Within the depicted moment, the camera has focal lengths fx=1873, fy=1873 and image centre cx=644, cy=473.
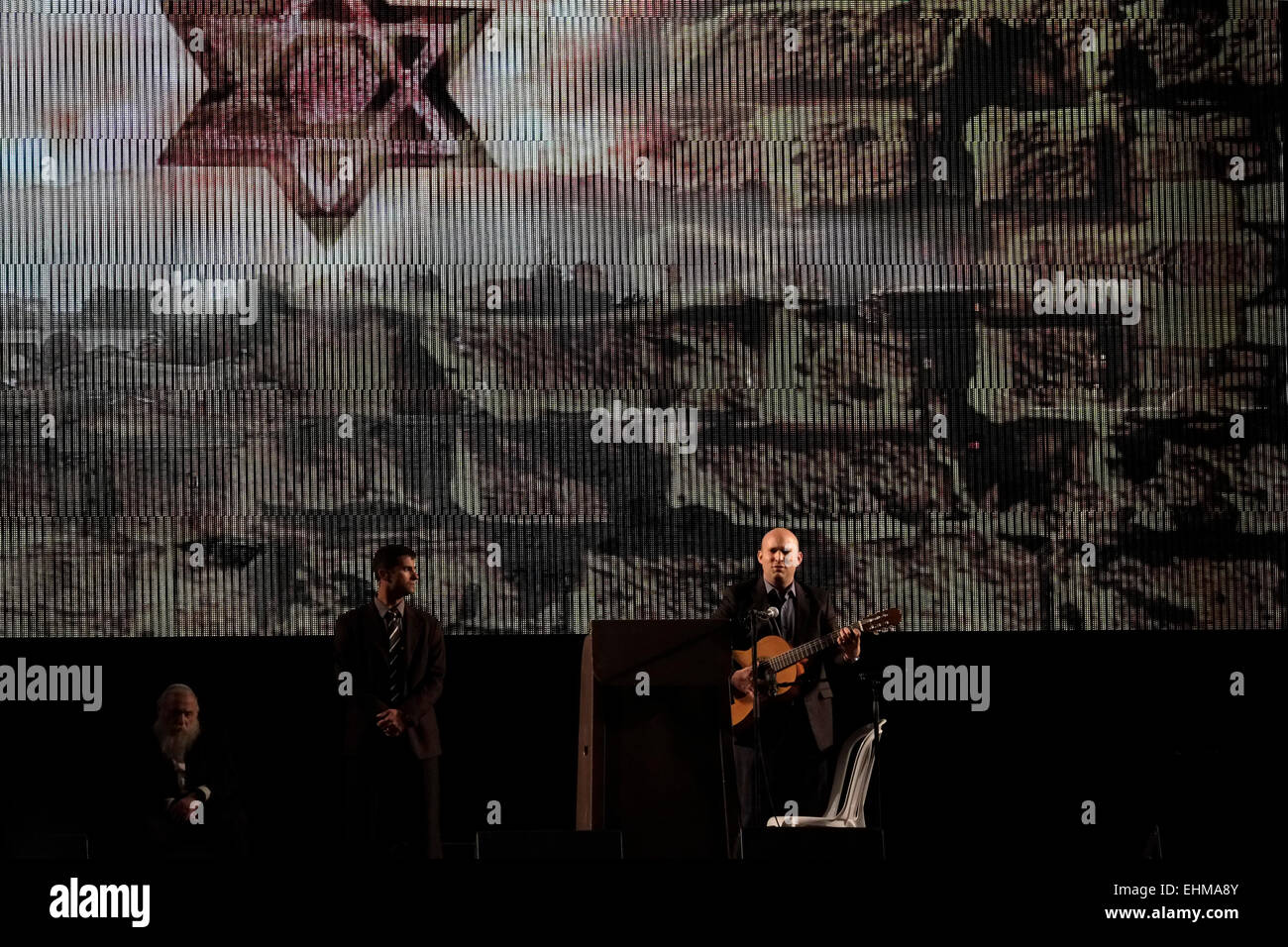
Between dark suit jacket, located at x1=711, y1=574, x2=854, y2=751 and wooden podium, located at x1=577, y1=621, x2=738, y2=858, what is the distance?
2.02 feet

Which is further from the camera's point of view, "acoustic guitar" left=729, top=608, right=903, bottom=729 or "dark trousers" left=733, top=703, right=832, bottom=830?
"dark trousers" left=733, top=703, right=832, bottom=830

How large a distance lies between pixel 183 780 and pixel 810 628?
7.76 ft

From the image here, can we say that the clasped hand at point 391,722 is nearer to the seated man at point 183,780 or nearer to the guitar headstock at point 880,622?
the seated man at point 183,780

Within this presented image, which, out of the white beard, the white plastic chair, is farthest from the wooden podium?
the white beard

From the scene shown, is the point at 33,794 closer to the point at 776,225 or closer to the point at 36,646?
the point at 36,646

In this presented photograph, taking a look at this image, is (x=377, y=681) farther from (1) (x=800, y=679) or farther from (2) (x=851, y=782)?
(2) (x=851, y=782)

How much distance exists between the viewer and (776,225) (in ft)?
25.0

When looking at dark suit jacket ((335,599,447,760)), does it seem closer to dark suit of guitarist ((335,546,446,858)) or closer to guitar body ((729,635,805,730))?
dark suit of guitarist ((335,546,446,858))

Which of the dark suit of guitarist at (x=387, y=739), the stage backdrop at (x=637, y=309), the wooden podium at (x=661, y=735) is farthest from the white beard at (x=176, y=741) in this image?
the wooden podium at (x=661, y=735)

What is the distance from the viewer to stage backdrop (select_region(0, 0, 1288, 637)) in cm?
743

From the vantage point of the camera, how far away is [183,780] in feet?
22.5

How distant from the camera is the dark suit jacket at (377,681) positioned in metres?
6.70

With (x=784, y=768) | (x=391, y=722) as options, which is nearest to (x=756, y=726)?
(x=784, y=768)
